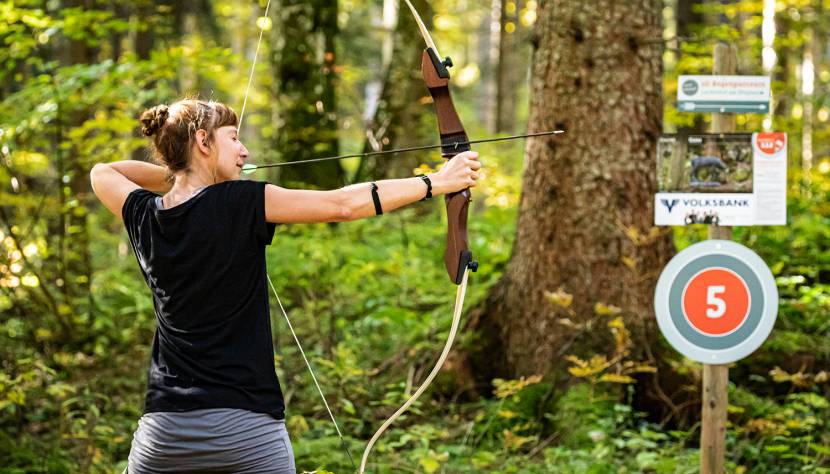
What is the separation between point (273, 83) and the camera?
8.39 m

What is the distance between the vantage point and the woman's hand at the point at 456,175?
7.99ft

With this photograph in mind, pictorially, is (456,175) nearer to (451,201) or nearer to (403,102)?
(451,201)

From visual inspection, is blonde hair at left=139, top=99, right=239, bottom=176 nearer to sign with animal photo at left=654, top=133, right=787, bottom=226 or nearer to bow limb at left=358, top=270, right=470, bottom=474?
bow limb at left=358, top=270, right=470, bottom=474

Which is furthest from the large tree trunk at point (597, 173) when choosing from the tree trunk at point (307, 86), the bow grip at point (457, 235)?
the tree trunk at point (307, 86)

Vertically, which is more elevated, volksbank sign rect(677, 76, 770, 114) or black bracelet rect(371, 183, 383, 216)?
volksbank sign rect(677, 76, 770, 114)

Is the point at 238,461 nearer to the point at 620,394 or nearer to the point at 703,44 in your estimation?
the point at 620,394

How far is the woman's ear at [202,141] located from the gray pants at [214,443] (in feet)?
2.22

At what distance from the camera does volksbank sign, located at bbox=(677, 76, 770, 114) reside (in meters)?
3.77

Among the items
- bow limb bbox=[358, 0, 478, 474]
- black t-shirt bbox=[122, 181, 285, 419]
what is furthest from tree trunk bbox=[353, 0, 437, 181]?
black t-shirt bbox=[122, 181, 285, 419]

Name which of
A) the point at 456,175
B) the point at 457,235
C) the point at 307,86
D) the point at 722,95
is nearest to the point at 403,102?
the point at 307,86

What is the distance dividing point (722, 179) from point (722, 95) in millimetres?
354

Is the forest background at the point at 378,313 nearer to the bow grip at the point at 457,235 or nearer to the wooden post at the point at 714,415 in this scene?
the wooden post at the point at 714,415

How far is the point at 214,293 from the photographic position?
2260 millimetres

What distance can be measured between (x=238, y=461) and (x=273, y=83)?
21.4 ft
